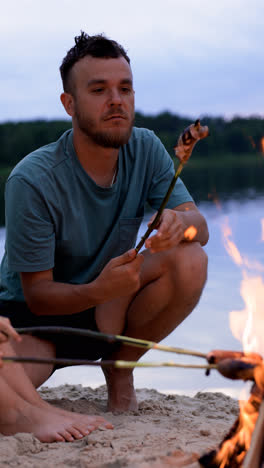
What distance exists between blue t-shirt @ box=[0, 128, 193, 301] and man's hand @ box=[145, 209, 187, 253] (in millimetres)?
339

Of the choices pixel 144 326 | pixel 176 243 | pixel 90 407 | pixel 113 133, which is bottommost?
pixel 90 407

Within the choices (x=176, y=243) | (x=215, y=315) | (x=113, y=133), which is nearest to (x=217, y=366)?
(x=176, y=243)

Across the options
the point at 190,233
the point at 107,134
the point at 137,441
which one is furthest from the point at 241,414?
the point at 107,134

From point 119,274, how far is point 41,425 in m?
0.62

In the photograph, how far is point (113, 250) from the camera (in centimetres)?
282

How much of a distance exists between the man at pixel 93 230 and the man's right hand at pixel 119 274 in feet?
Answer: 0.19

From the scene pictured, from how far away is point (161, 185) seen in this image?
2.89 m

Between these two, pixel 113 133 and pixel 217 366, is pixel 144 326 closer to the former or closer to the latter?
pixel 113 133

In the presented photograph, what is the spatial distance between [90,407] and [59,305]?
54 cm

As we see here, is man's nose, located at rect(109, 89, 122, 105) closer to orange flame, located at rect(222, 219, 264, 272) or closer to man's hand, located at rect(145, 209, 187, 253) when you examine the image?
man's hand, located at rect(145, 209, 187, 253)

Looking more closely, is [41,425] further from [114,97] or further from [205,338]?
[205,338]

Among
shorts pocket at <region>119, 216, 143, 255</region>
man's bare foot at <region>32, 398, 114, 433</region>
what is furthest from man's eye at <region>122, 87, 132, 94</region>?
man's bare foot at <region>32, 398, 114, 433</region>

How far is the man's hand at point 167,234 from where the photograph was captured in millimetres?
2410

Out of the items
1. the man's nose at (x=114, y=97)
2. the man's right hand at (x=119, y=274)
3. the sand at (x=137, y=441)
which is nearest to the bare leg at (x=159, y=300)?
the sand at (x=137, y=441)
